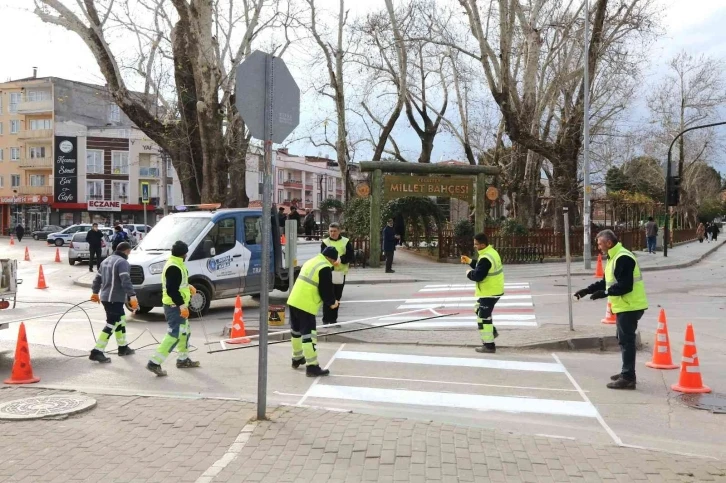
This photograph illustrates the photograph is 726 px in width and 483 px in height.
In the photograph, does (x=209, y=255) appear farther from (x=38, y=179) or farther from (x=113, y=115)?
(x=113, y=115)

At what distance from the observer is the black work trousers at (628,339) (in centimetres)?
775

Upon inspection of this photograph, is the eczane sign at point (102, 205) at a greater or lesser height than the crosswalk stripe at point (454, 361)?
greater

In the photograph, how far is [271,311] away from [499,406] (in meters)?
5.68

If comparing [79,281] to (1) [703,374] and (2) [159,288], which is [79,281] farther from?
(1) [703,374]

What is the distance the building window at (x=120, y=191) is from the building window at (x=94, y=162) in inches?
79.8

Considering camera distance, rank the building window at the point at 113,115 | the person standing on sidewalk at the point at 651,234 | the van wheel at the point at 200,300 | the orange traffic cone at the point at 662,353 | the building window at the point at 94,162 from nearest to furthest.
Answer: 1. the orange traffic cone at the point at 662,353
2. the van wheel at the point at 200,300
3. the person standing on sidewalk at the point at 651,234
4. the building window at the point at 94,162
5. the building window at the point at 113,115

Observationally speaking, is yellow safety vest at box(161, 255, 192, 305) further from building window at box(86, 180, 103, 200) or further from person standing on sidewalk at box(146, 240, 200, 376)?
building window at box(86, 180, 103, 200)

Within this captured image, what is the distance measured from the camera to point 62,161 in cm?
6994

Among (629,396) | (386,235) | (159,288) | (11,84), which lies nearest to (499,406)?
(629,396)

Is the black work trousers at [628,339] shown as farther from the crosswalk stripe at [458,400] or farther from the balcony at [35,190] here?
the balcony at [35,190]

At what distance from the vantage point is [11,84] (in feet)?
240

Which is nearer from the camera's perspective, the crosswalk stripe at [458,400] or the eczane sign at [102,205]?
the crosswalk stripe at [458,400]

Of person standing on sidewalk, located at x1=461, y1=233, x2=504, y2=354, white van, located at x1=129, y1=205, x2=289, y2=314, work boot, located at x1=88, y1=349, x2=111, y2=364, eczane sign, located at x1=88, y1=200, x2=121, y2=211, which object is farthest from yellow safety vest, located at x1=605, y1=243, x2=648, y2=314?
eczane sign, located at x1=88, y1=200, x2=121, y2=211

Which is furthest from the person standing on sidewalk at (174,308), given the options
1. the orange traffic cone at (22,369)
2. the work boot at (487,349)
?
the work boot at (487,349)
